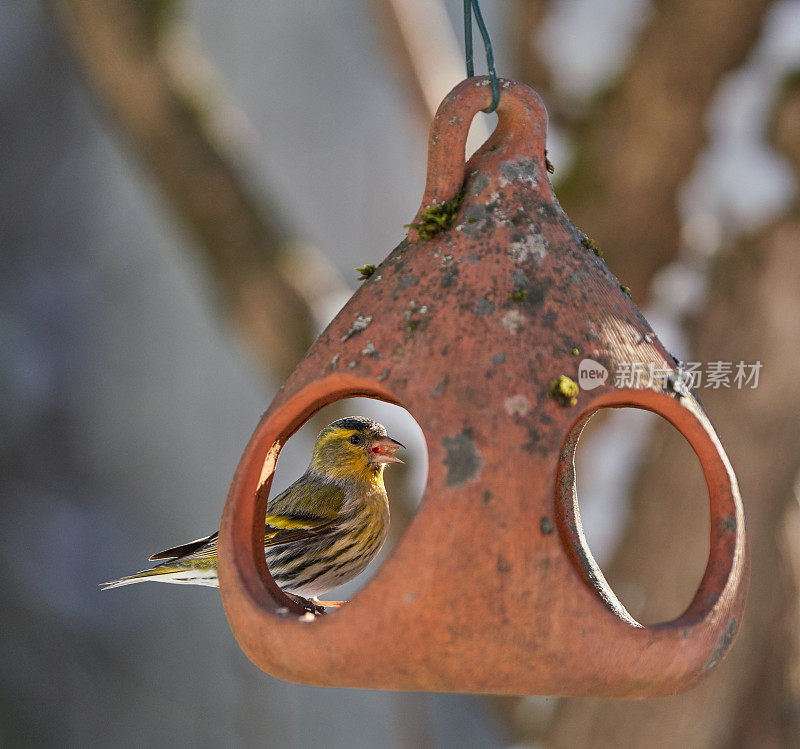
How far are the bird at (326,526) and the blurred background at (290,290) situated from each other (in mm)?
1066

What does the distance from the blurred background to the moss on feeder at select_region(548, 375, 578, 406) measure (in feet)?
7.24

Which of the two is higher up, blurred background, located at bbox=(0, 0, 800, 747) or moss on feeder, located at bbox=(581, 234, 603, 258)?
blurred background, located at bbox=(0, 0, 800, 747)

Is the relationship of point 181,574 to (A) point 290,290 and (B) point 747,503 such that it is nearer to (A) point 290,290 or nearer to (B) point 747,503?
(A) point 290,290

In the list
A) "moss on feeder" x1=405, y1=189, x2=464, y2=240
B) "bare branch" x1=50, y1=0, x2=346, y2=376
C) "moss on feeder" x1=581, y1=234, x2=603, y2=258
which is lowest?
"moss on feeder" x1=405, y1=189, x2=464, y2=240

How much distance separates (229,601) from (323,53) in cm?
667

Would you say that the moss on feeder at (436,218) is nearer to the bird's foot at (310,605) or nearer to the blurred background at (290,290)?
the bird's foot at (310,605)

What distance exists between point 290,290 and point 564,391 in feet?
→ 9.00

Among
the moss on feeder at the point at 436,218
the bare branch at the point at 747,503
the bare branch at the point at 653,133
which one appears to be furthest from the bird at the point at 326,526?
the bare branch at the point at 653,133

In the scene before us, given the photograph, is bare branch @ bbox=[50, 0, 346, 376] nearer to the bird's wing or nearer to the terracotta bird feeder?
the bird's wing

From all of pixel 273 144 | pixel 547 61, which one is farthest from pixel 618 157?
pixel 273 144

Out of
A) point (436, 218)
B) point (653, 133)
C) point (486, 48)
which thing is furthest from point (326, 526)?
point (653, 133)

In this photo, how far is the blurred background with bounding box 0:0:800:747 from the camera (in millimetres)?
4543

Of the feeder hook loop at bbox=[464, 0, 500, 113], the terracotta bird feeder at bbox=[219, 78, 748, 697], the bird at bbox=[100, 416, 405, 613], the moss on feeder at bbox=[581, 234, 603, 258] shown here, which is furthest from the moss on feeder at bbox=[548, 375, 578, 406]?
the bird at bbox=[100, 416, 405, 613]

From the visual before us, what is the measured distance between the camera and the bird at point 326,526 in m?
2.95
